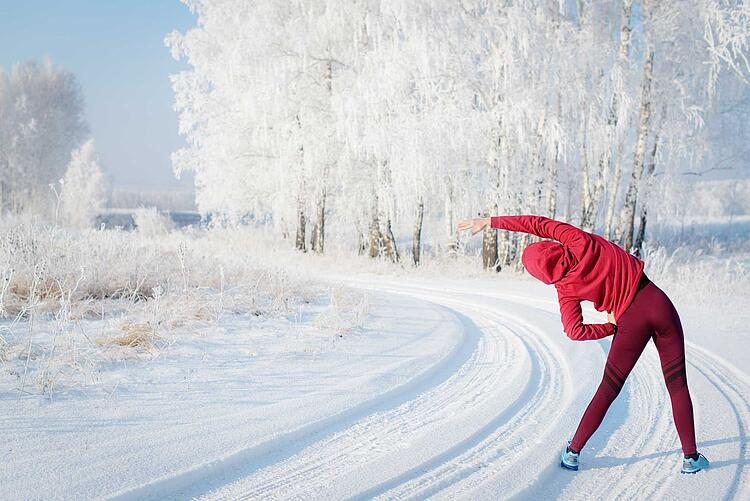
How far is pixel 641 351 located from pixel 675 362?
0.81 ft

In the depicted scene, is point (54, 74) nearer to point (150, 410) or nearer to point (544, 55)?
point (544, 55)

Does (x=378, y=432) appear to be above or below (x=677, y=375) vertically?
below

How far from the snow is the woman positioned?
261 mm

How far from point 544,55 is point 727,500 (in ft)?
37.3

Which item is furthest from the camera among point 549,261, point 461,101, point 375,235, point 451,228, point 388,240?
point 375,235

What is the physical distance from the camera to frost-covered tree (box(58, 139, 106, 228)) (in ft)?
114

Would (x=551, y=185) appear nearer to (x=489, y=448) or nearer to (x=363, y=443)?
(x=489, y=448)

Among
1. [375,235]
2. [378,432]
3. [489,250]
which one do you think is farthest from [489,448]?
[375,235]

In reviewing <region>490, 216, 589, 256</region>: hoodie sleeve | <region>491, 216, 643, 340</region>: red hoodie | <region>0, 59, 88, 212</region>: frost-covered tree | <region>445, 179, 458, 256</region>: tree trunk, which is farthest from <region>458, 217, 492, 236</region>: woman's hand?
<region>0, 59, 88, 212</region>: frost-covered tree

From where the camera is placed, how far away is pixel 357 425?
3.07 m

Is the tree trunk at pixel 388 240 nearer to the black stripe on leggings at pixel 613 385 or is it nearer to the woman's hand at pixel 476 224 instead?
the woman's hand at pixel 476 224

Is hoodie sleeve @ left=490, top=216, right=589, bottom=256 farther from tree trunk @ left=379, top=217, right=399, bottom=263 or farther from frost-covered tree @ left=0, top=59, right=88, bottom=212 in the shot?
frost-covered tree @ left=0, top=59, right=88, bottom=212

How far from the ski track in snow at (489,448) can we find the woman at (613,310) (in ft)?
0.68

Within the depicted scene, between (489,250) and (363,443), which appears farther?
(489,250)
